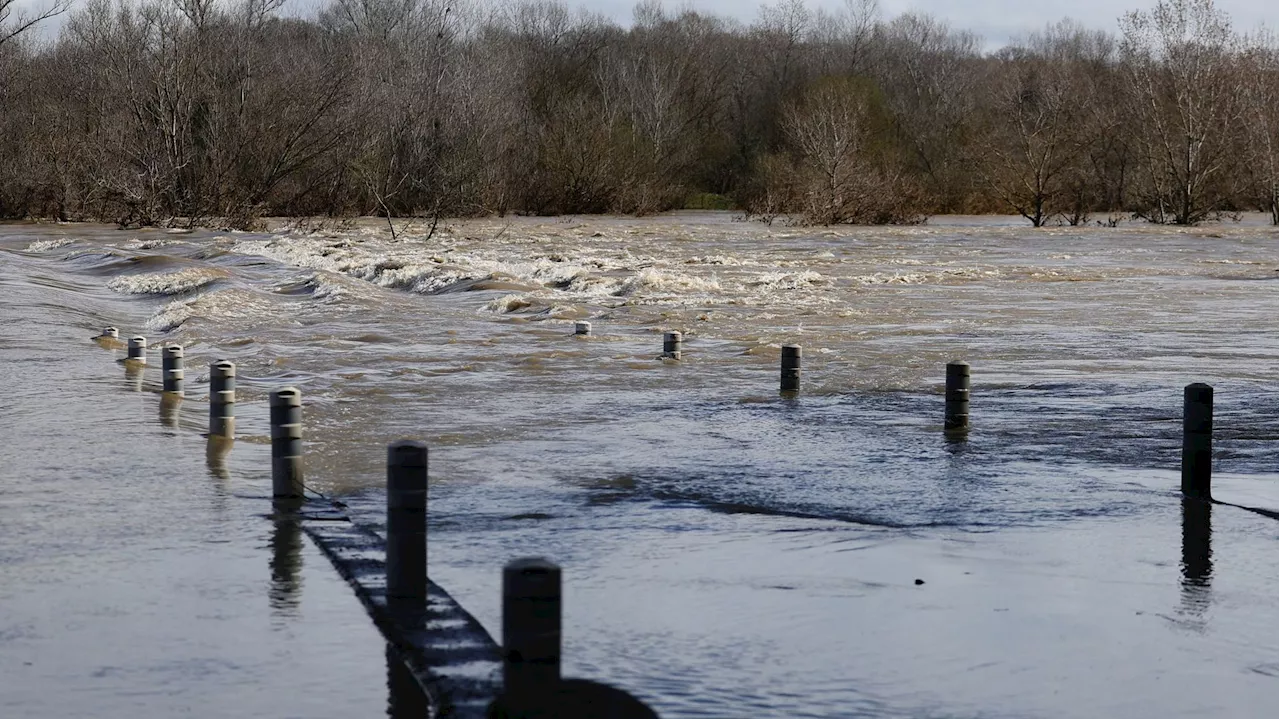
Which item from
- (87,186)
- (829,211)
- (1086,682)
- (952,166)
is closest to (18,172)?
(87,186)

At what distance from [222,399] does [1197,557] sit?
23.7 ft

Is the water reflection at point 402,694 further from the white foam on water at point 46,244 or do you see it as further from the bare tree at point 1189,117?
the bare tree at point 1189,117

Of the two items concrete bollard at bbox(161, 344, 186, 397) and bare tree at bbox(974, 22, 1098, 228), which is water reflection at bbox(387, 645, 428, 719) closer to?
concrete bollard at bbox(161, 344, 186, 397)

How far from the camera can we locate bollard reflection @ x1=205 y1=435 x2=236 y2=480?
36.1 ft

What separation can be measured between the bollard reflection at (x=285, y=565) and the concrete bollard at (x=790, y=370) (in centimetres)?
770

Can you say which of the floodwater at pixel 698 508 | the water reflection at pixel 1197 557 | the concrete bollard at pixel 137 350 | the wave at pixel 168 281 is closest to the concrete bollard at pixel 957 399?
the floodwater at pixel 698 508

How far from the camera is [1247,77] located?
222 feet

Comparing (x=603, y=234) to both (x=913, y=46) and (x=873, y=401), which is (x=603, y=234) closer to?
(x=873, y=401)

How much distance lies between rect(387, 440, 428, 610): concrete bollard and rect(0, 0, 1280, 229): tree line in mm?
41332

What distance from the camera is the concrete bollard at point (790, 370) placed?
16219 mm

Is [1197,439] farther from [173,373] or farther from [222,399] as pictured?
[173,373]

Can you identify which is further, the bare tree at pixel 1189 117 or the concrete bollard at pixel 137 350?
the bare tree at pixel 1189 117

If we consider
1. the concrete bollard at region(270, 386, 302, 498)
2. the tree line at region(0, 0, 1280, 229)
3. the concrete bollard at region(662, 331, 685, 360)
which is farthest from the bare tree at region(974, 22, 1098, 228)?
the concrete bollard at region(270, 386, 302, 498)

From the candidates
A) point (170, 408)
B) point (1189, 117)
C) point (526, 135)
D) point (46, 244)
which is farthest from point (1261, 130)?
point (170, 408)
